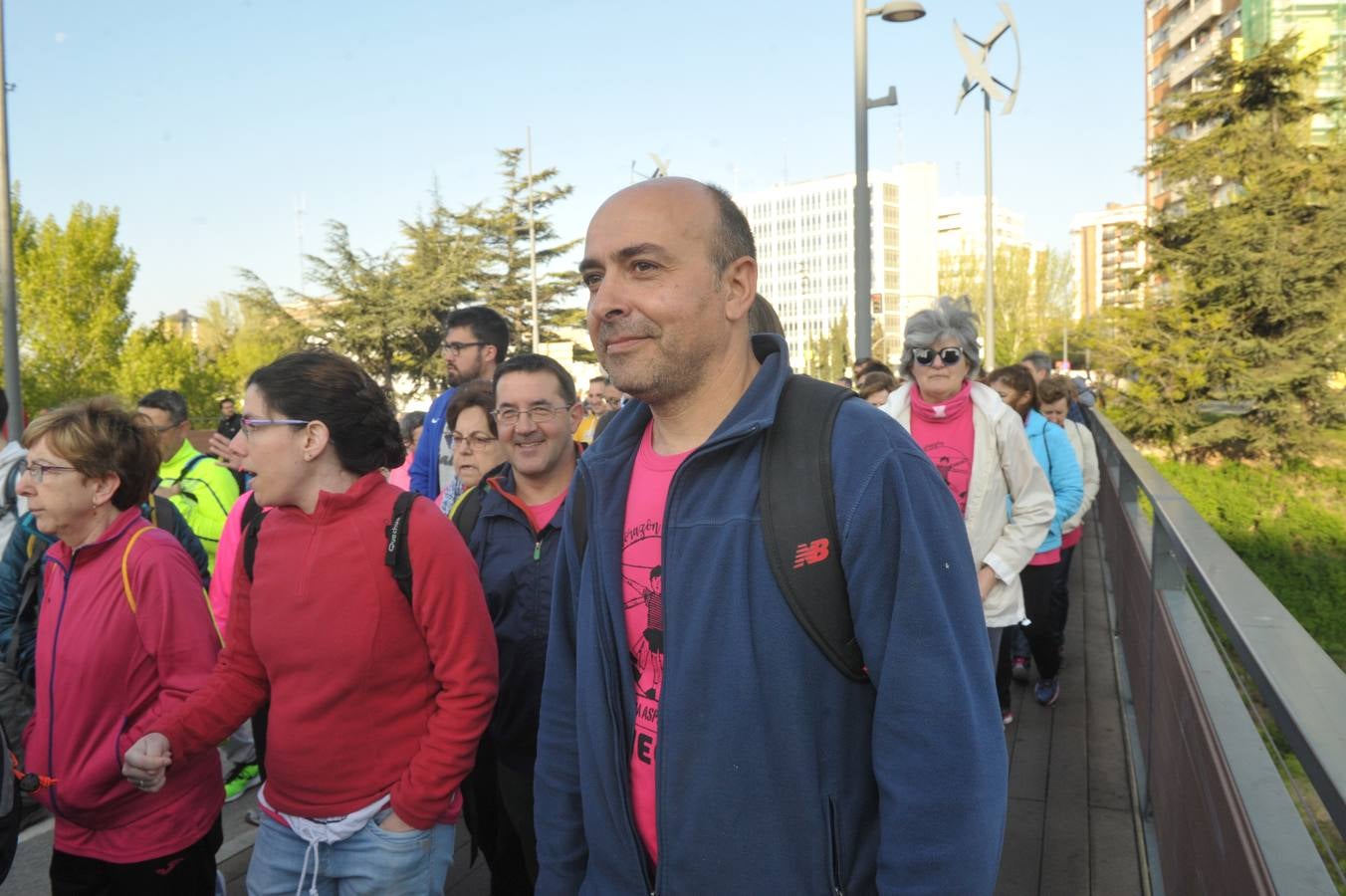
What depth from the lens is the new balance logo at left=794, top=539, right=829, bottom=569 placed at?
1723 millimetres

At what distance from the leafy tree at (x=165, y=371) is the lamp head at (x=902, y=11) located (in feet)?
71.1

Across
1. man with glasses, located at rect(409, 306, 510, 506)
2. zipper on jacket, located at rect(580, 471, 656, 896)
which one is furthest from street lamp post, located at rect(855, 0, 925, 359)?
zipper on jacket, located at rect(580, 471, 656, 896)

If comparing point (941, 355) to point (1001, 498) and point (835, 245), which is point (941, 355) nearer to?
point (1001, 498)

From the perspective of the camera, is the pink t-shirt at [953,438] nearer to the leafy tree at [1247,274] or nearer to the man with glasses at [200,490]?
the man with glasses at [200,490]

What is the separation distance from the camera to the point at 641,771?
2000mm

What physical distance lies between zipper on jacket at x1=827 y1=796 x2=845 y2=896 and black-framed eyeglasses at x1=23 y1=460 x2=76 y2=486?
2.49 metres

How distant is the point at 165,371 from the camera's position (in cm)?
2983

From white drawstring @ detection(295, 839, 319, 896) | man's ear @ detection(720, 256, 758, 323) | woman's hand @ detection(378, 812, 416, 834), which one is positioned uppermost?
man's ear @ detection(720, 256, 758, 323)

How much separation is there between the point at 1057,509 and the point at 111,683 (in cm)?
512

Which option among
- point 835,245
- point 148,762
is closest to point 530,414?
point 148,762

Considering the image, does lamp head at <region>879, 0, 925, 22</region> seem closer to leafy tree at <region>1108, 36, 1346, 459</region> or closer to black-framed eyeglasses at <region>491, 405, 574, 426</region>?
black-framed eyeglasses at <region>491, 405, 574, 426</region>

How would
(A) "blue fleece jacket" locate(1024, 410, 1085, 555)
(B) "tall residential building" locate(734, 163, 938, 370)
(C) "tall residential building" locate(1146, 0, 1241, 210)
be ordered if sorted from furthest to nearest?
1. (B) "tall residential building" locate(734, 163, 938, 370)
2. (C) "tall residential building" locate(1146, 0, 1241, 210)
3. (A) "blue fleece jacket" locate(1024, 410, 1085, 555)

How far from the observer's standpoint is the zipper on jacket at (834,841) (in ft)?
5.74

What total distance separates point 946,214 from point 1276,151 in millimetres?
136406
